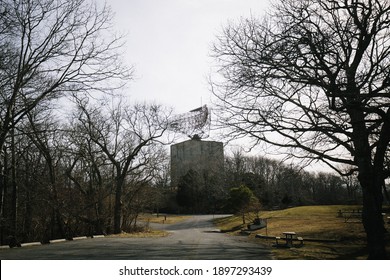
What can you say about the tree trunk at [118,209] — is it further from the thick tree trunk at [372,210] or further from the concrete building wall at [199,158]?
the thick tree trunk at [372,210]

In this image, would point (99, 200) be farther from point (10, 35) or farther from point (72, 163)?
point (10, 35)

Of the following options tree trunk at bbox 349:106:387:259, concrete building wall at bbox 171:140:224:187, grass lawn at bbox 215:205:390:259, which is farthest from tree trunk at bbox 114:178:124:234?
tree trunk at bbox 349:106:387:259

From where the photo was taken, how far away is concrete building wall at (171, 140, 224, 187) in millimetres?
15523

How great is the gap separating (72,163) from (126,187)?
6643 mm

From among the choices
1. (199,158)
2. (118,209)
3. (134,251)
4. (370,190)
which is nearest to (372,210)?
(370,190)

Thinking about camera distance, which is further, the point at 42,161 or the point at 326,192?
the point at 326,192

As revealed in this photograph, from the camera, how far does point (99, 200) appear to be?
87.2ft

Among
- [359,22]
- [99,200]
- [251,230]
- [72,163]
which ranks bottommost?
[251,230]

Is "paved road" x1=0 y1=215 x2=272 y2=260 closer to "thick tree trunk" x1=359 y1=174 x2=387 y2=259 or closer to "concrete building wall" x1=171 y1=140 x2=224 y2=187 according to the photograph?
"thick tree trunk" x1=359 y1=174 x2=387 y2=259

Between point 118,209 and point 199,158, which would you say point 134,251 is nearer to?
point 199,158

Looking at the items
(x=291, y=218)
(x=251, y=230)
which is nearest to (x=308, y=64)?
(x=251, y=230)

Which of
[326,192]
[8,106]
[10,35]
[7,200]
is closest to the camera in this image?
[10,35]

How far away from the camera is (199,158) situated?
19.3 metres

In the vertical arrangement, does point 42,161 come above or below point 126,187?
above
